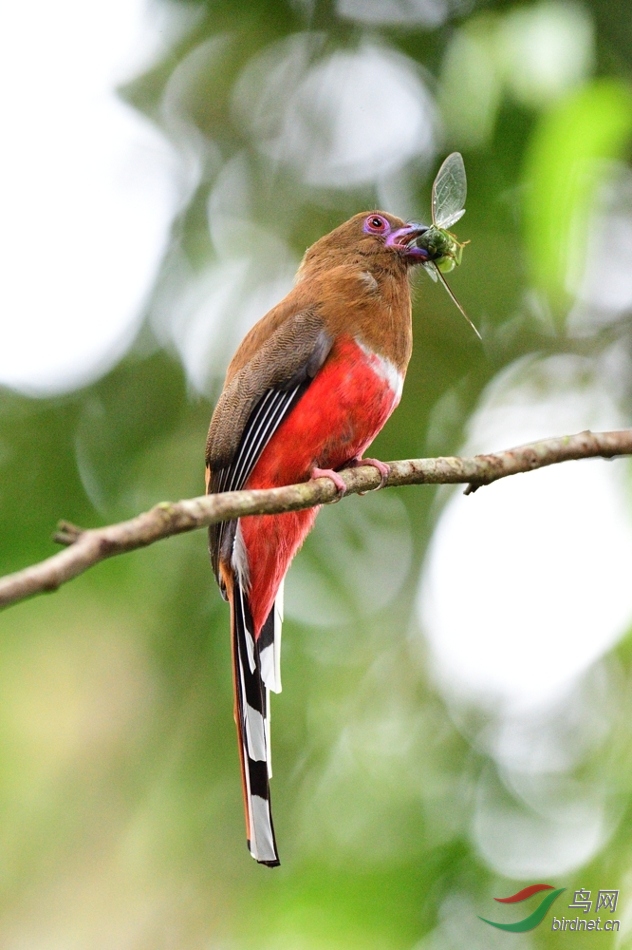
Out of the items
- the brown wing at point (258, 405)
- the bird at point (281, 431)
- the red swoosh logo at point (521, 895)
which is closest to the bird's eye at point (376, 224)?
the bird at point (281, 431)

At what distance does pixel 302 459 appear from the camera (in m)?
3.23

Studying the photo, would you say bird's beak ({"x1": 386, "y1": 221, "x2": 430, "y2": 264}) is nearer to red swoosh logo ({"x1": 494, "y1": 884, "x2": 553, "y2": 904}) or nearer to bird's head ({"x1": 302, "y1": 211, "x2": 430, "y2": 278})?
bird's head ({"x1": 302, "y1": 211, "x2": 430, "y2": 278})

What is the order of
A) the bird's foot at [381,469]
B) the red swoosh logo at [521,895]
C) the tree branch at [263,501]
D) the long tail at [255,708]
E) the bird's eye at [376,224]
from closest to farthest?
the tree branch at [263,501] → the bird's foot at [381,469] → the long tail at [255,708] → the red swoosh logo at [521,895] → the bird's eye at [376,224]

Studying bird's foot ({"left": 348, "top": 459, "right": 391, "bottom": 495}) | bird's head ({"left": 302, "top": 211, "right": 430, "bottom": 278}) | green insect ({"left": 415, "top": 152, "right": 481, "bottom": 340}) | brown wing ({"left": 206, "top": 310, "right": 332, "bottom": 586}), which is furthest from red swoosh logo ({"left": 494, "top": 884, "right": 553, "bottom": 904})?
bird's head ({"left": 302, "top": 211, "right": 430, "bottom": 278})

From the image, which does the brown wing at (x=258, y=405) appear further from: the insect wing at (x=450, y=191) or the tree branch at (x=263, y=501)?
the insect wing at (x=450, y=191)

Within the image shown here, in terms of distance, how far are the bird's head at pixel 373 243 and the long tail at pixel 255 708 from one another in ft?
4.21

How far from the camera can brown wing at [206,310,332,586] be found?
3.32m

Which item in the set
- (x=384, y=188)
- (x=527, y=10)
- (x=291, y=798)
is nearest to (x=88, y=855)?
(x=291, y=798)

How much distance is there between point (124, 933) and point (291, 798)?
91 cm

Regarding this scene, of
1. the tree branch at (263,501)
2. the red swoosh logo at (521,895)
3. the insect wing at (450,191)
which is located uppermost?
the insect wing at (450,191)

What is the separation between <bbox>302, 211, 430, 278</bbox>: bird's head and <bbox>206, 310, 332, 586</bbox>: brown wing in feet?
1.44

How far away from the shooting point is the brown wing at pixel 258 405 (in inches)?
131

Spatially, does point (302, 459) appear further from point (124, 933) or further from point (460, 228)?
point (124, 933)

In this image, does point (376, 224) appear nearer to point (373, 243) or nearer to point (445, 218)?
point (373, 243)
